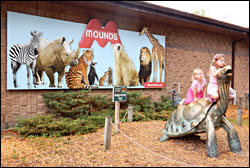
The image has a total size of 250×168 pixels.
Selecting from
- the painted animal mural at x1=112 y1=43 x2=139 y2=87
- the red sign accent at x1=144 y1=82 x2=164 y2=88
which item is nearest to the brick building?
the red sign accent at x1=144 y1=82 x2=164 y2=88

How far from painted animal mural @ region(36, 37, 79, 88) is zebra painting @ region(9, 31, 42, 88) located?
0.46 ft

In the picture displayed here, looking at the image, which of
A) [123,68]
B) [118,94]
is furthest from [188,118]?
[123,68]

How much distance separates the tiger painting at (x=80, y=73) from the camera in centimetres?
813

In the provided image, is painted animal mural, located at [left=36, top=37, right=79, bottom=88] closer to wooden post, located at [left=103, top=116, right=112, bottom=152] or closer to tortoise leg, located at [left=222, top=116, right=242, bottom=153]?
wooden post, located at [left=103, top=116, right=112, bottom=152]

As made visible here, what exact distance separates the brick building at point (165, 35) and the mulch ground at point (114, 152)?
4.15ft

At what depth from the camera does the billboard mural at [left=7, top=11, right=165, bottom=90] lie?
717cm

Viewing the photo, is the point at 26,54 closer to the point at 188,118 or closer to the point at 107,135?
the point at 107,135

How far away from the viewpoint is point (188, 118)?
5.07m

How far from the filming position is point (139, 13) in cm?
920

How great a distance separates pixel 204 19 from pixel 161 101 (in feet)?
13.7

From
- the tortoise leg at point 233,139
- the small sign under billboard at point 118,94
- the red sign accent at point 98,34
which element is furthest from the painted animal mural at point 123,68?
the tortoise leg at point 233,139

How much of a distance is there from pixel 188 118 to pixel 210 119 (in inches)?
19.4

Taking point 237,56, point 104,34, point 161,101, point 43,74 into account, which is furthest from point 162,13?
point 237,56

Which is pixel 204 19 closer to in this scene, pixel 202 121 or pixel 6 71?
pixel 202 121
